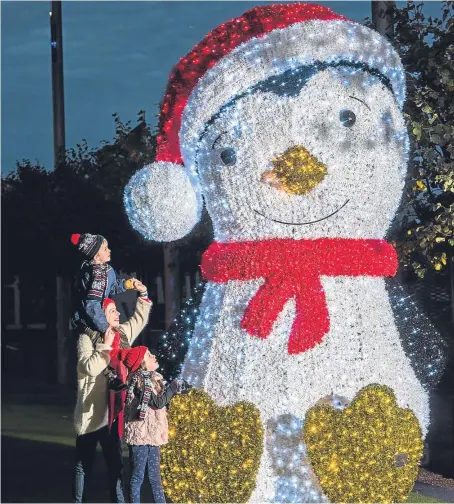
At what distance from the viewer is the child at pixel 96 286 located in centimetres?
630

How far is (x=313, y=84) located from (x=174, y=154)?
1.01 meters

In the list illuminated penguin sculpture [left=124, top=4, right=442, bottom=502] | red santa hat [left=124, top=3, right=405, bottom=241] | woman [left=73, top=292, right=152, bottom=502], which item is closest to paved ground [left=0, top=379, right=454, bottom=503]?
woman [left=73, top=292, right=152, bottom=502]

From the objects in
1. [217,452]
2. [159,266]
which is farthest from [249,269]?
[159,266]

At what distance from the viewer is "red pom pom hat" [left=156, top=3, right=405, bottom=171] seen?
6.18m

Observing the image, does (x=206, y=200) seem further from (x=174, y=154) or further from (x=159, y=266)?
(x=159, y=266)

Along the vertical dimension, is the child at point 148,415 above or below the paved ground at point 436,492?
above

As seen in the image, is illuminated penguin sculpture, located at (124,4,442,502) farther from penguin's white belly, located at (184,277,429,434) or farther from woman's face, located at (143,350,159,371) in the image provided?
woman's face, located at (143,350,159,371)

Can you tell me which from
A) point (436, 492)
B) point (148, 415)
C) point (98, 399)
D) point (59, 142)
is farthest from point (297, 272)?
point (59, 142)

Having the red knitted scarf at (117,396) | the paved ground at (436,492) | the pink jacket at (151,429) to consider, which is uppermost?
the red knitted scarf at (117,396)

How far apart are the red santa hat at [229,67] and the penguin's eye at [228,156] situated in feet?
0.75

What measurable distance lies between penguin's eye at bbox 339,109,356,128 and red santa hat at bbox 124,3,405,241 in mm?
287

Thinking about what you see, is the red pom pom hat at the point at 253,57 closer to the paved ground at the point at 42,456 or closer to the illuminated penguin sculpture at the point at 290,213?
the illuminated penguin sculpture at the point at 290,213

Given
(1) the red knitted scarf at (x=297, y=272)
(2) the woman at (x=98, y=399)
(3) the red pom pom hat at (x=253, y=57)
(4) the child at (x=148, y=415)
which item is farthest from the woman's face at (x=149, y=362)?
(3) the red pom pom hat at (x=253, y=57)

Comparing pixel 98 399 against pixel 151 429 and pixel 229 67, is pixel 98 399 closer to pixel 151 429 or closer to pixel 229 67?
pixel 151 429
